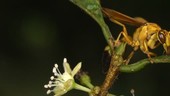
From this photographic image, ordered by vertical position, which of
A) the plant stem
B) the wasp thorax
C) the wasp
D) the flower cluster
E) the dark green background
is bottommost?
the plant stem

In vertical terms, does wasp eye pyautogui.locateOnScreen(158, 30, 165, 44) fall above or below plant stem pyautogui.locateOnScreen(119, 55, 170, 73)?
above

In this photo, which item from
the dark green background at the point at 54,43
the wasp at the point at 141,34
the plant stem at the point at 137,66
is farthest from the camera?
the dark green background at the point at 54,43

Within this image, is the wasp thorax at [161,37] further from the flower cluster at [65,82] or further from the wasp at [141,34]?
the flower cluster at [65,82]

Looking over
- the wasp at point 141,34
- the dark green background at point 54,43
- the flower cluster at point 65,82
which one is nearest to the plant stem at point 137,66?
the wasp at point 141,34

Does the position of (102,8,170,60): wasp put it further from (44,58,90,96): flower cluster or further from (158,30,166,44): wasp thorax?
(44,58,90,96): flower cluster

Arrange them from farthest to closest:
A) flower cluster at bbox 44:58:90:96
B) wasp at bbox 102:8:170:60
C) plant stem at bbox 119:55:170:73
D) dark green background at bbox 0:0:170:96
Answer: dark green background at bbox 0:0:170:96, flower cluster at bbox 44:58:90:96, wasp at bbox 102:8:170:60, plant stem at bbox 119:55:170:73

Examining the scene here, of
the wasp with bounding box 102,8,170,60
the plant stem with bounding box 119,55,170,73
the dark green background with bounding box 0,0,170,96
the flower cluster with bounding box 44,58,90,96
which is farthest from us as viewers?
the dark green background with bounding box 0,0,170,96

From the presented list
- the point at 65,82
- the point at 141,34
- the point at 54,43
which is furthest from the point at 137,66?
the point at 54,43

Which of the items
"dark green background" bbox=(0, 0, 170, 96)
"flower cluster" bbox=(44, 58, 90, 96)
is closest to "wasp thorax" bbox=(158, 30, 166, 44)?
"flower cluster" bbox=(44, 58, 90, 96)

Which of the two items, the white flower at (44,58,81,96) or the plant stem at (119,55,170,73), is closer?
the plant stem at (119,55,170,73)

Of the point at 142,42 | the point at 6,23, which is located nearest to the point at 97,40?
the point at 6,23
